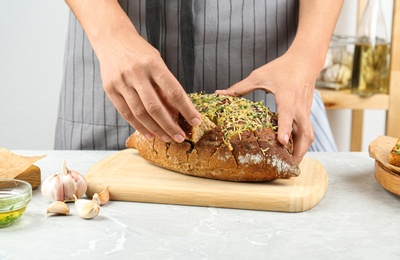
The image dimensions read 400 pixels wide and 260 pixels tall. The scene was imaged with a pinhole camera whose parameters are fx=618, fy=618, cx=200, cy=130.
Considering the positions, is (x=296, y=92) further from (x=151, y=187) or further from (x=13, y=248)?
(x=13, y=248)

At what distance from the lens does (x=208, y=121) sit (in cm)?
129

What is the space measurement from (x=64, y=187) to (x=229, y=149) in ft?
1.10

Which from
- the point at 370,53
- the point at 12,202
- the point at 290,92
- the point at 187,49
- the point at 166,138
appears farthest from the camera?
the point at 370,53

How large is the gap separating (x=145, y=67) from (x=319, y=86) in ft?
5.42

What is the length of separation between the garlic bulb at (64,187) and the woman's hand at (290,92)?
1.35 ft

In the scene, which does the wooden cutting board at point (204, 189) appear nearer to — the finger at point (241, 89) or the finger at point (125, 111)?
the finger at point (125, 111)

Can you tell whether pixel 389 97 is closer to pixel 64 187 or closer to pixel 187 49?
pixel 187 49

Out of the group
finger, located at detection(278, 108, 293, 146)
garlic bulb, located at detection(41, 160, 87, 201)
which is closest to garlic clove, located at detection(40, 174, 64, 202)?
garlic bulb, located at detection(41, 160, 87, 201)

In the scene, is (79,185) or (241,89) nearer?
(79,185)

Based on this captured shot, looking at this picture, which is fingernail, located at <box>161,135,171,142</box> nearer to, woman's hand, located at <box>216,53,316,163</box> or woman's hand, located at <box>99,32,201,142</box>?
woman's hand, located at <box>99,32,201,142</box>

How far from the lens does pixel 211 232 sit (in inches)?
40.1

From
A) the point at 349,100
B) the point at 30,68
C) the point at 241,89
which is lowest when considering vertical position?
the point at 349,100

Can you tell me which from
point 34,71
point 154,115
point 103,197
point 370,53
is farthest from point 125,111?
point 34,71

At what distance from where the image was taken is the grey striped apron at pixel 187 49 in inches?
66.2
